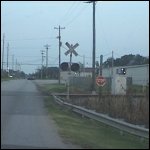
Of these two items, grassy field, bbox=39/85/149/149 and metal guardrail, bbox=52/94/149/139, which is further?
metal guardrail, bbox=52/94/149/139

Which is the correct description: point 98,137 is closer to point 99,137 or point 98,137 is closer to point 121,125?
point 99,137

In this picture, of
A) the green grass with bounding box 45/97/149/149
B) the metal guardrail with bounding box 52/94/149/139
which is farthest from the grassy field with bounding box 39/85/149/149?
the metal guardrail with bounding box 52/94/149/139

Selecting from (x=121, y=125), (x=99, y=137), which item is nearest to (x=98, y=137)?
(x=99, y=137)

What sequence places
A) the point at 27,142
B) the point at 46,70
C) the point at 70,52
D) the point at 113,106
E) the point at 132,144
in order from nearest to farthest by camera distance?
the point at 27,142 → the point at 132,144 → the point at 113,106 → the point at 70,52 → the point at 46,70

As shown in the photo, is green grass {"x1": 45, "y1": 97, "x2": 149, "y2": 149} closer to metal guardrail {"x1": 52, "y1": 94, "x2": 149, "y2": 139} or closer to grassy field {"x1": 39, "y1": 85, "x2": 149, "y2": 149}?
grassy field {"x1": 39, "y1": 85, "x2": 149, "y2": 149}

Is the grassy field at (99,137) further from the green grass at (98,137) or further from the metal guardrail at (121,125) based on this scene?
the metal guardrail at (121,125)

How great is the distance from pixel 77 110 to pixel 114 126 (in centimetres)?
795

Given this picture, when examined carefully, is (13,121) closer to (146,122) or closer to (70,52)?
(146,122)

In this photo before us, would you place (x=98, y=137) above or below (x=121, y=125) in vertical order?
below

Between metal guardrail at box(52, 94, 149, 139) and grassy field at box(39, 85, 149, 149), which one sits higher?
metal guardrail at box(52, 94, 149, 139)

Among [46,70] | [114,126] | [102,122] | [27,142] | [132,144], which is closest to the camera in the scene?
[27,142]

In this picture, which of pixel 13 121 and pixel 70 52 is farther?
pixel 70 52

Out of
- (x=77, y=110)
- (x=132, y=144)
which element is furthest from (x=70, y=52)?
(x=132, y=144)

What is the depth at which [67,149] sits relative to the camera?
39.1 feet
